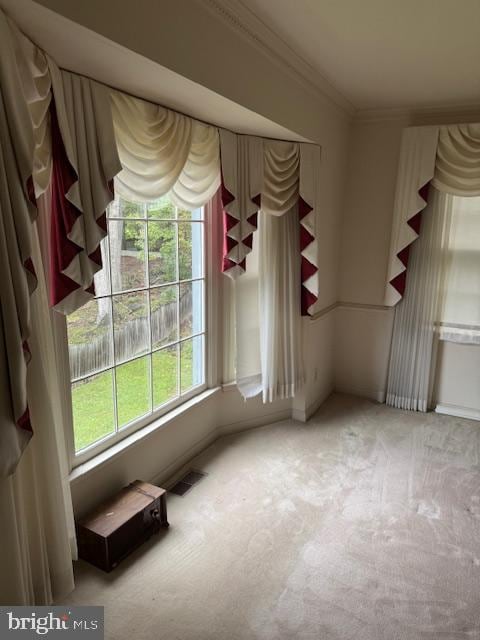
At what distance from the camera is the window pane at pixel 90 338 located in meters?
2.07

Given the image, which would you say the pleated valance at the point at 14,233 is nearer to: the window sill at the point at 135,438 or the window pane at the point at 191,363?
the window sill at the point at 135,438

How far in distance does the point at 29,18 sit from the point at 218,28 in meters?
0.87

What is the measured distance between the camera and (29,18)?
126 cm

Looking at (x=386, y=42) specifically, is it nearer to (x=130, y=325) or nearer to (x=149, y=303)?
(x=149, y=303)

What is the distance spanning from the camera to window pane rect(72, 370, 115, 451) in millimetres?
2154

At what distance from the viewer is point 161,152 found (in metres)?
2.11

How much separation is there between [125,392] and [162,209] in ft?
3.42

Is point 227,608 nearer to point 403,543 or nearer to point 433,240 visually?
point 403,543

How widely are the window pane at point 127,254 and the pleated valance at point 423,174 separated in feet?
7.12

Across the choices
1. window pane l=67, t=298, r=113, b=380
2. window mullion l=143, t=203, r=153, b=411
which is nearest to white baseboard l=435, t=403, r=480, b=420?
window mullion l=143, t=203, r=153, b=411

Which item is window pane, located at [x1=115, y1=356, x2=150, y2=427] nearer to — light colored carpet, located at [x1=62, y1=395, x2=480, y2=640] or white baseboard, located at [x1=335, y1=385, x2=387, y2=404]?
light colored carpet, located at [x1=62, y1=395, x2=480, y2=640]

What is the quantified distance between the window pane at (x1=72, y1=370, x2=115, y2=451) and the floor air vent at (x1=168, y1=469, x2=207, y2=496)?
57cm

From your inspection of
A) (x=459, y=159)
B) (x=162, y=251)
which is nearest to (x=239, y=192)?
(x=162, y=251)

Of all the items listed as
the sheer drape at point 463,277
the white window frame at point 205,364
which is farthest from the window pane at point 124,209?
the sheer drape at point 463,277
